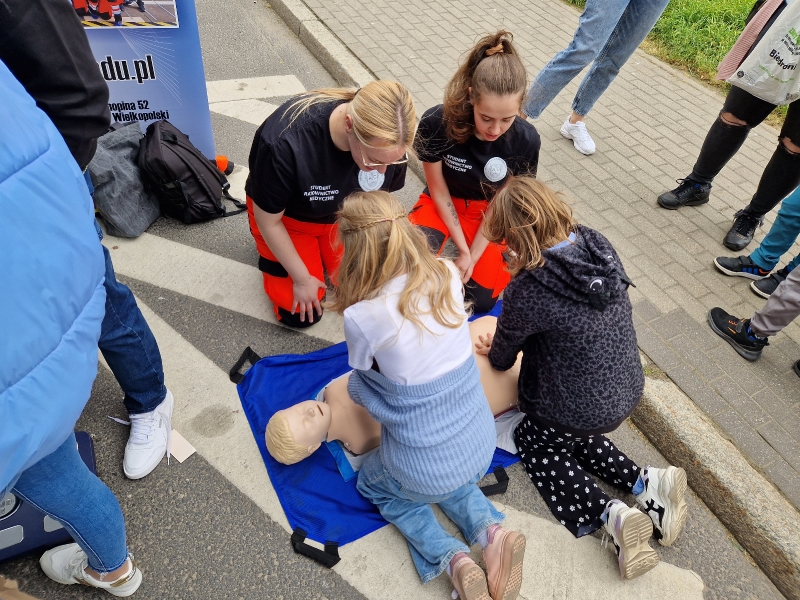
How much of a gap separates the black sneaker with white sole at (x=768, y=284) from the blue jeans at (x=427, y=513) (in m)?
2.22

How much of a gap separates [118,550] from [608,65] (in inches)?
158

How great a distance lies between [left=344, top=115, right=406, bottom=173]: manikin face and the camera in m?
2.12

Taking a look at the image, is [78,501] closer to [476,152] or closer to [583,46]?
[476,152]

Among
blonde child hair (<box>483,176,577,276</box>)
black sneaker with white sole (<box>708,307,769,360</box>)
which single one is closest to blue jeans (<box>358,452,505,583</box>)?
blonde child hair (<box>483,176,577,276</box>)

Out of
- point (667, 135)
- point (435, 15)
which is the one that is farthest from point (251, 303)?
point (435, 15)

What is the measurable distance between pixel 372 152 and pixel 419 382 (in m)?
0.89

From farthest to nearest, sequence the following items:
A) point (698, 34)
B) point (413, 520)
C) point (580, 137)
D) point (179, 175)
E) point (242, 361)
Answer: point (698, 34) → point (580, 137) → point (179, 175) → point (242, 361) → point (413, 520)

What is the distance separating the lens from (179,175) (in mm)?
3170

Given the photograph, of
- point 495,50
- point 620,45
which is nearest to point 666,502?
point 495,50

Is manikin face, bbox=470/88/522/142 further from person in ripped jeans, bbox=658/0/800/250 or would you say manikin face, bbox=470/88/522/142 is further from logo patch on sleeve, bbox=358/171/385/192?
person in ripped jeans, bbox=658/0/800/250

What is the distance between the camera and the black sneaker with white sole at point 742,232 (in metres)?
3.61

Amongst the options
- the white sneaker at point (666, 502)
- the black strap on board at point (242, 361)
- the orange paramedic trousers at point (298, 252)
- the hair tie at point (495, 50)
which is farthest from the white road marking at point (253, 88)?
the white sneaker at point (666, 502)

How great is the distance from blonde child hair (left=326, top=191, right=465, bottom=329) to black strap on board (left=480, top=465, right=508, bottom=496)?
0.83m

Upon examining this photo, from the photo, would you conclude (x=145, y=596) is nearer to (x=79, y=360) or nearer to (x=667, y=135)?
(x=79, y=360)
